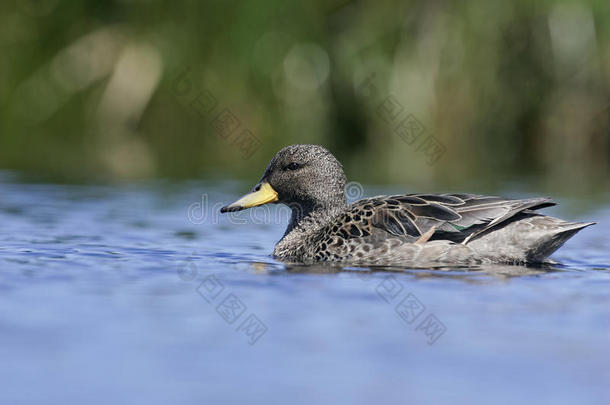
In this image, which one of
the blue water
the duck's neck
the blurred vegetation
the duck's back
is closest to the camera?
the blue water

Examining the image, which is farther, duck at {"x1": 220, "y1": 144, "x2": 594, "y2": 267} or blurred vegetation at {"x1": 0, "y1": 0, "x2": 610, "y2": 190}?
blurred vegetation at {"x1": 0, "y1": 0, "x2": 610, "y2": 190}

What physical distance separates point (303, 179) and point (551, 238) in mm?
2142

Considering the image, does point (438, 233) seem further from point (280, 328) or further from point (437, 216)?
point (280, 328)

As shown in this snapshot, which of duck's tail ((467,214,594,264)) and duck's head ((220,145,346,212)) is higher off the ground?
duck's head ((220,145,346,212))

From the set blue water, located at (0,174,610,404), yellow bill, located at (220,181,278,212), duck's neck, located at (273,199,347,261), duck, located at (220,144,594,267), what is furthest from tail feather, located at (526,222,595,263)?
yellow bill, located at (220,181,278,212)

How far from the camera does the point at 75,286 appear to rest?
6270 mm

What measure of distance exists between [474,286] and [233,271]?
1.69 meters

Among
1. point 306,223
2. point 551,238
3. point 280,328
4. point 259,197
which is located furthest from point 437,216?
point 280,328

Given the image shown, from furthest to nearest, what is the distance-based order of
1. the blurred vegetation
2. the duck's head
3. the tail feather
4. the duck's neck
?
the blurred vegetation
the duck's head
the duck's neck
the tail feather

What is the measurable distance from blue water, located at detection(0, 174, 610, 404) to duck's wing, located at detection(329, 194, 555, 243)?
425 mm

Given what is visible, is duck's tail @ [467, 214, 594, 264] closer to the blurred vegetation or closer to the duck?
the duck

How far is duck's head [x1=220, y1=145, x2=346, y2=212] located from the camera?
8.52 metres

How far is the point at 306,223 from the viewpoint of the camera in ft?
28.2

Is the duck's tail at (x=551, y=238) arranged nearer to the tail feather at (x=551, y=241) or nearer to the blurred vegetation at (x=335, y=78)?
the tail feather at (x=551, y=241)
